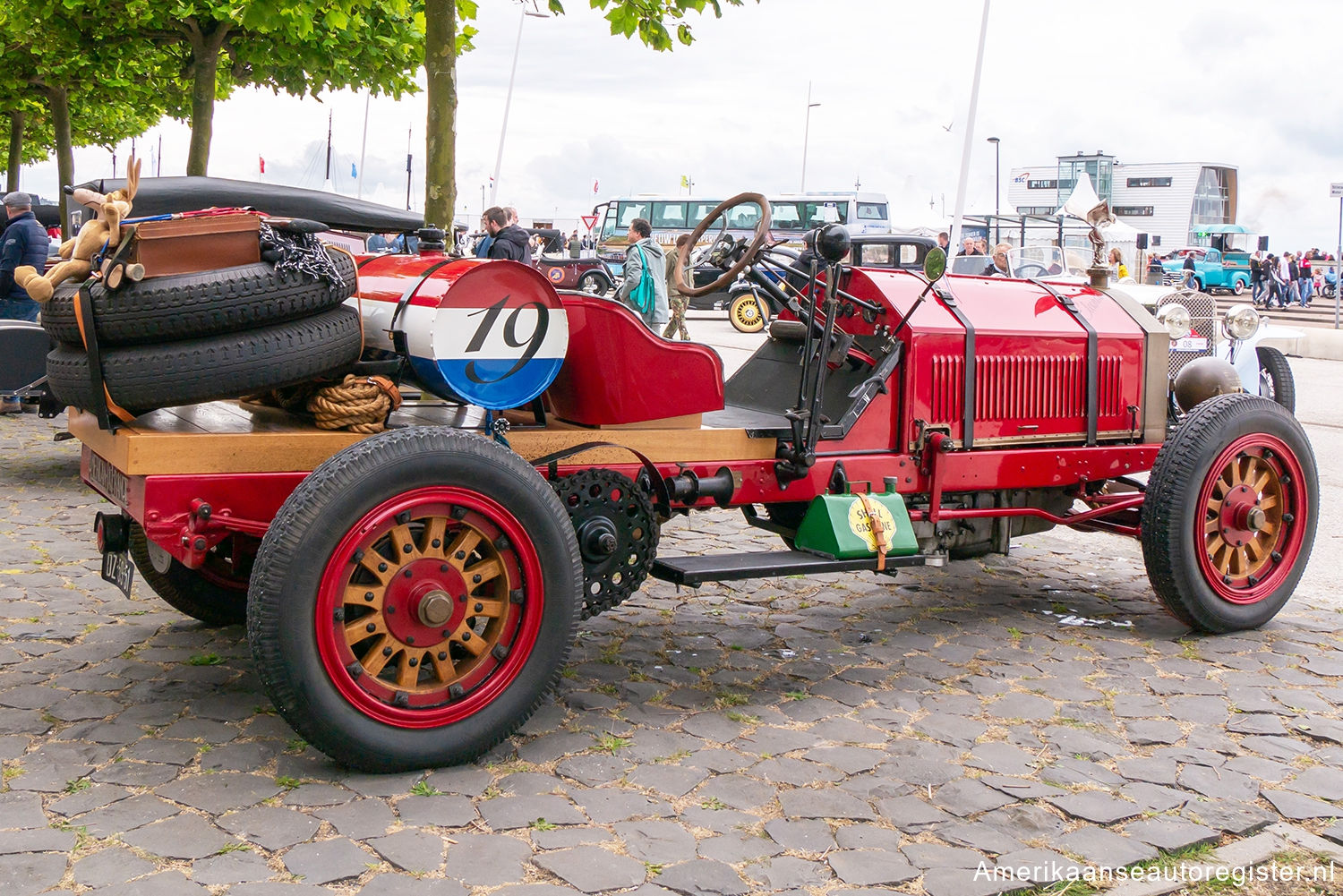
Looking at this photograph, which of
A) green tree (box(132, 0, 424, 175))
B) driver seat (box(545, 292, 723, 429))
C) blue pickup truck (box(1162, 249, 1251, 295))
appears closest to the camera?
driver seat (box(545, 292, 723, 429))

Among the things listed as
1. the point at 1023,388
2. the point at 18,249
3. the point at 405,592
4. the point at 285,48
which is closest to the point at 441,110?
the point at 18,249

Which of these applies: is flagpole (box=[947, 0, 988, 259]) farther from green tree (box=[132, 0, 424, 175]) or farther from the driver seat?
the driver seat

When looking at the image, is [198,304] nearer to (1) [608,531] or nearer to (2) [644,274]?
(1) [608,531]

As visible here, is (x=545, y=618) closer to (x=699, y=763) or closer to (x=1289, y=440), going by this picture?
(x=699, y=763)

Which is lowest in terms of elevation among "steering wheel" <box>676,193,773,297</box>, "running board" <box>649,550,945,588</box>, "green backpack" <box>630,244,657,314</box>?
"running board" <box>649,550,945,588</box>

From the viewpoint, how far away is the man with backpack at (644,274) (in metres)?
13.2

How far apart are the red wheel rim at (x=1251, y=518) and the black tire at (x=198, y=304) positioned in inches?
145

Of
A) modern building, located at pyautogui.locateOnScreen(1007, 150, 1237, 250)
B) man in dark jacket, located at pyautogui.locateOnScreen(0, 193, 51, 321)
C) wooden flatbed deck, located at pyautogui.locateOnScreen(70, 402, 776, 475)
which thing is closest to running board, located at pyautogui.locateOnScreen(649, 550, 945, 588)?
wooden flatbed deck, located at pyautogui.locateOnScreen(70, 402, 776, 475)

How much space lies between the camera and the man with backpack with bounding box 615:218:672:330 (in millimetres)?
13195

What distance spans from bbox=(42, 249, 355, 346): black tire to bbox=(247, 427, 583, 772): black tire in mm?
511

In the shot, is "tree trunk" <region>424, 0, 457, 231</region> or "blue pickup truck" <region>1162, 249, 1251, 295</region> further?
"blue pickup truck" <region>1162, 249, 1251, 295</region>

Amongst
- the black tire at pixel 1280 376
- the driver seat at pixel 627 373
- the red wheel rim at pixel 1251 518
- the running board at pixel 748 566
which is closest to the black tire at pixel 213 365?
the driver seat at pixel 627 373

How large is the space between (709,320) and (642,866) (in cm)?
2526

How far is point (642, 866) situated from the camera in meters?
3.04
